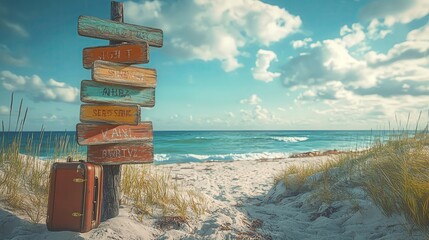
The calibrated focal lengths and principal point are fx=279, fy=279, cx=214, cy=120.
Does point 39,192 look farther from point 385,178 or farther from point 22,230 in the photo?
point 385,178

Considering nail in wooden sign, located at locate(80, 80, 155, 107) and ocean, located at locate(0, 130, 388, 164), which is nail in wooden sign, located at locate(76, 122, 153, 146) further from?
ocean, located at locate(0, 130, 388, 164)

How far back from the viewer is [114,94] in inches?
136

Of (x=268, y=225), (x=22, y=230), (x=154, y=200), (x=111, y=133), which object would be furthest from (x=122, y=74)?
(x=268, y=225)

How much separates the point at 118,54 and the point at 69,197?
179 cm

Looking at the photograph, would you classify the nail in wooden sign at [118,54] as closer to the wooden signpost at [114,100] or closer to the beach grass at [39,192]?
the wooden signpost at [114,100]

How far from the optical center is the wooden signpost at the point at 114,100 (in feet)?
10.9

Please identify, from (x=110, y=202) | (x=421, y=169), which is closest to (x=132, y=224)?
(x=110, y=202)

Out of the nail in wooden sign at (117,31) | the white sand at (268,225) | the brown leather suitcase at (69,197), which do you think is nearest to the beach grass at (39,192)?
the white sand at (268,225)

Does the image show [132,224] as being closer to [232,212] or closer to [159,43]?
[232,212]

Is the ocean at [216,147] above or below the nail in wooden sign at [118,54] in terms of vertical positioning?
below

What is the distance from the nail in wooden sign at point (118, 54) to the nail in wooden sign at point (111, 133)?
81 centimetres

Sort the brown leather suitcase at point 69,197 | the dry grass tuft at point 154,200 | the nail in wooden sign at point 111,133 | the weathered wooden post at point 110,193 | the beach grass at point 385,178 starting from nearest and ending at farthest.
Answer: the brown leather suitcase at point 69,197, the beach grass at point 385,178, the nail in wooden sign at point 111,133, the weathered wooden post at point 110,193, the dry grass tuft at point 154,200

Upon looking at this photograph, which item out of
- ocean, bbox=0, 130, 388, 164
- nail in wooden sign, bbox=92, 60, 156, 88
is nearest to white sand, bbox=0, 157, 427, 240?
ocean, bbox=0, 130, 388, 164

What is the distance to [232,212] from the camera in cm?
414
